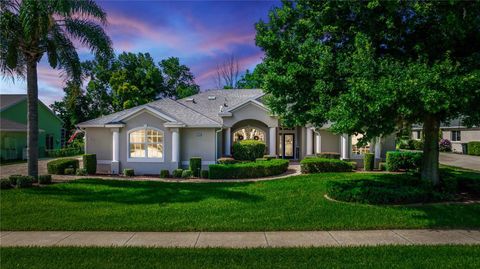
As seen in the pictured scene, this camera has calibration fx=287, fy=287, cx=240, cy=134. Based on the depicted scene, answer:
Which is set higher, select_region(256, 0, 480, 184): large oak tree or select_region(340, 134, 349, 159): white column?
select_region(256, 0, 480, 184): large oak tree

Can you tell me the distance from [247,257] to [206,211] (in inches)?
143

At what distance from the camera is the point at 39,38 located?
13.2 m

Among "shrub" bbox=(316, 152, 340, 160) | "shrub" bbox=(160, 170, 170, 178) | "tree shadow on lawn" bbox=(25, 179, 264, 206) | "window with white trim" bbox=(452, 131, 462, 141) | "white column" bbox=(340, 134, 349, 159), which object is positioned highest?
"window with white trim" bbox=(452, 131, 462, 141)

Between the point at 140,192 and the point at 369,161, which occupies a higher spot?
the point at 369,161

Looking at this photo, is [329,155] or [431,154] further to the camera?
[329,155]

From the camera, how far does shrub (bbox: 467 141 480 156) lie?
2967 centimetres

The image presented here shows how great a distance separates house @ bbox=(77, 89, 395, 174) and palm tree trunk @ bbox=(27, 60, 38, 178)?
193 inches

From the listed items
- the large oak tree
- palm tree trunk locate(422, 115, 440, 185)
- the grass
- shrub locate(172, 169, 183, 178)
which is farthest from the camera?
shrub locate(172, 169, 183, 178)

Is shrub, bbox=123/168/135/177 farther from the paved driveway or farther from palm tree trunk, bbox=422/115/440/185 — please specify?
the paved driveway

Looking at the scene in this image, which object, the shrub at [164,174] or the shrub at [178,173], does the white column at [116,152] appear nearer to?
the shrub at [164,174]

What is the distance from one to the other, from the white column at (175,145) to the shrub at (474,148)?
30.7 meters

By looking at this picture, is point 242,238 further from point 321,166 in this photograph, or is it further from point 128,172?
point 128,172

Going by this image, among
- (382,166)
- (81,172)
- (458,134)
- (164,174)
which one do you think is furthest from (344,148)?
(458,134)

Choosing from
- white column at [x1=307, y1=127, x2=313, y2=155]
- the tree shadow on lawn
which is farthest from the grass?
white column at [x1=307, y1=127, x2=313, y2=155]
